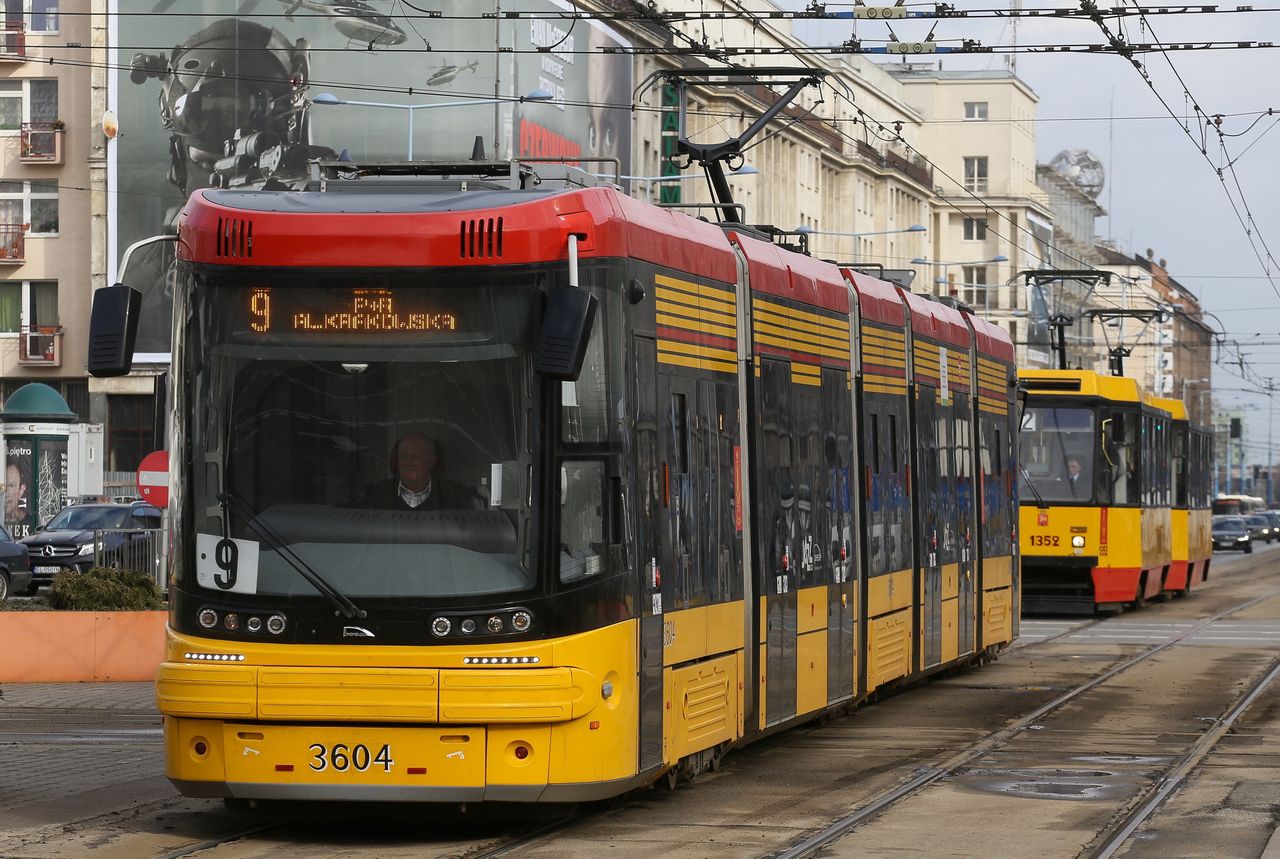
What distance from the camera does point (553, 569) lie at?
10711 mm

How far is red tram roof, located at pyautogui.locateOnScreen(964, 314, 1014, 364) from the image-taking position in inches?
878

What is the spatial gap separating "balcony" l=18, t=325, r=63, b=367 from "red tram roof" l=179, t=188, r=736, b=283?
53959 mm

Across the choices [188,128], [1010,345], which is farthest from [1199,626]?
[188,128]

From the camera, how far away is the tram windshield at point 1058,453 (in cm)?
3253

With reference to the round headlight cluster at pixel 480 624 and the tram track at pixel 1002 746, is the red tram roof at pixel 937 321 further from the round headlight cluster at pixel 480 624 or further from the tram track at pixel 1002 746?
the round headlight cluster at pixel 480 624

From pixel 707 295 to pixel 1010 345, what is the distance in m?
12.0

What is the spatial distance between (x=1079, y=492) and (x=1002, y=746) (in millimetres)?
17422

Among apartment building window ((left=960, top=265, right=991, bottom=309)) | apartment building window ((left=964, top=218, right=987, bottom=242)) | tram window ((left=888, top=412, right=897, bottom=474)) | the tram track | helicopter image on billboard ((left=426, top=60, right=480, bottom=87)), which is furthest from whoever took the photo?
apartment building window ((left=964, top=218, right=987, bottom=242))

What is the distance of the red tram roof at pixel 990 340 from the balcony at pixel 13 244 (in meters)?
44.8

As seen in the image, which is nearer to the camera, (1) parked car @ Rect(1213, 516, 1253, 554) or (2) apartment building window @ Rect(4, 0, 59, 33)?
(2) apartment building window @ Rect(4, 0, 59, 33)

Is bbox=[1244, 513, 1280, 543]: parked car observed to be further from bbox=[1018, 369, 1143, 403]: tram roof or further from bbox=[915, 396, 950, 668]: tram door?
bbox=[915, 396, 950, 668]: tram door

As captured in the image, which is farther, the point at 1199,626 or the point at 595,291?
the point at 1199,626

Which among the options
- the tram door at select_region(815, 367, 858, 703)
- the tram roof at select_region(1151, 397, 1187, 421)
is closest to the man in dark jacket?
the tram door at select_region(815, 367, 858, 703)

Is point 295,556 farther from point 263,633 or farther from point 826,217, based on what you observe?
point 826,217
